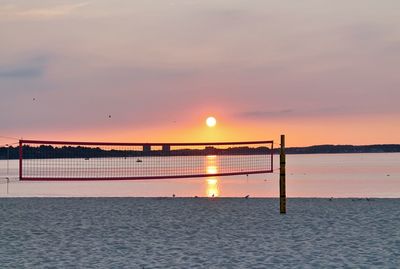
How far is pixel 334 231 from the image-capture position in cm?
1124

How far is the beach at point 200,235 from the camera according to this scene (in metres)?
8.41

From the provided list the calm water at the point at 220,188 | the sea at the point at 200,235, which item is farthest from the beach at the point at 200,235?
the calm water at the point at 220,188

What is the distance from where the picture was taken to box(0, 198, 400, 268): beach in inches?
331

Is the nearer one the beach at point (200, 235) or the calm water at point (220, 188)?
the beach at point (200, 235)

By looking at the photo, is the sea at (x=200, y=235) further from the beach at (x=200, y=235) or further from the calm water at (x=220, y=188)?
the calm water at (x=220, y=188)

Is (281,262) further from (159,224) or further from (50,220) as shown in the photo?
(50,220)

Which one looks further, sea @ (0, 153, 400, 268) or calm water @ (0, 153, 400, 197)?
calm water @ (0, 153, 400, 197)

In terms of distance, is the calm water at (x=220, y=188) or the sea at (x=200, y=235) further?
the calm water at (x=220, y=188)

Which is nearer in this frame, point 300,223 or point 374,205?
point 300,223

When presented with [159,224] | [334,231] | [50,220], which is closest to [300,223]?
[334,231]

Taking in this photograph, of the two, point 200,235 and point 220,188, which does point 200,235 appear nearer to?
point 200,235

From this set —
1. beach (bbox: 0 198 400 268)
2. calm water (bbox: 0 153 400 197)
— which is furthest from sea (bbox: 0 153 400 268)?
calm water (bbox: 0 153 400 197)

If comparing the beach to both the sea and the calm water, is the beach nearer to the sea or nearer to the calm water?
the sea

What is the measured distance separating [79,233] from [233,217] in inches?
149
